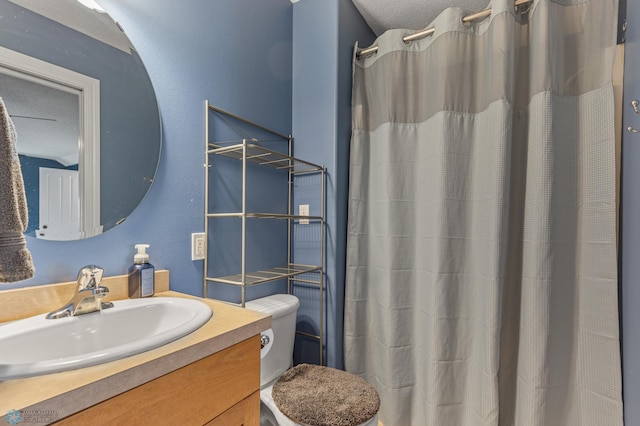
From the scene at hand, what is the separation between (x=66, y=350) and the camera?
0.71 meters

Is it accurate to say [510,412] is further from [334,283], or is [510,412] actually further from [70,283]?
[70,283]

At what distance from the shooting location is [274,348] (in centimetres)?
126

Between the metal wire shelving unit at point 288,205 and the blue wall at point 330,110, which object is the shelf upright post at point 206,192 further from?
the blue wall at point 330,110

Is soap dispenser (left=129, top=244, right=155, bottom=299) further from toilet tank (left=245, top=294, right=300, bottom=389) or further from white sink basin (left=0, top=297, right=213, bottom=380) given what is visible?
toilet tank (left=245, top=294, right=300, bottom=389)

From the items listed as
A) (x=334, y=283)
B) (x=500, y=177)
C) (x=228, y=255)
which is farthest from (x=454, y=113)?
(x=228, y=255)

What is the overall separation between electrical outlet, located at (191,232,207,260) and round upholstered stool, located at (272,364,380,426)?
1.91 ft

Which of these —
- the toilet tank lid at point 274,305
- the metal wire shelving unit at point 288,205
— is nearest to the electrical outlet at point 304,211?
the metal wire shelving unit at point 288,205

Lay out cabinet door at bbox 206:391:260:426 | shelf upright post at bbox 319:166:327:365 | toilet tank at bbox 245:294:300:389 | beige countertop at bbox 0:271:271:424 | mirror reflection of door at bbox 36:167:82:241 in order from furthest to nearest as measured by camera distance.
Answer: shelf upright post at bbox 319:166:327:365
toilet tank at bbox 245:294:300:389
mirror reflection of door at bbox 36:167:82:241
cabinet door at bbox 206:391:260:426
beige countertop at bbox 0:271:271:424

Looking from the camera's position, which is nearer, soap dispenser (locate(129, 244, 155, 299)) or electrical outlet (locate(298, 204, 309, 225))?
soap dispenser (locate(129, 244, 155, 299))

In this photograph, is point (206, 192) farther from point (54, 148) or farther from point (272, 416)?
point (272, 416)

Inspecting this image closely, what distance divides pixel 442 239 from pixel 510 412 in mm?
787

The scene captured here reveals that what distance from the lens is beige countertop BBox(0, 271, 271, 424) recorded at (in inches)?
16.9

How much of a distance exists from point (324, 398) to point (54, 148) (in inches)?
44.6

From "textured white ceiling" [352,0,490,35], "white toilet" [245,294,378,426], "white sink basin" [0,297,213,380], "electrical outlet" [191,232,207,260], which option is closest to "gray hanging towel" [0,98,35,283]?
"white sink basin" [0,297,213,380]
